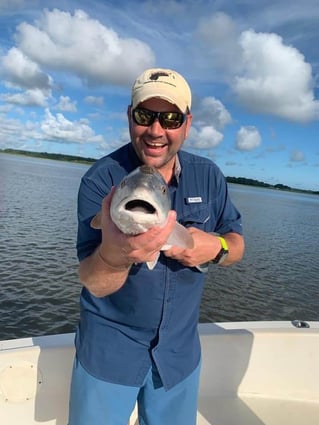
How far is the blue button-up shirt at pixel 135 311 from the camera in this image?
2.71 m

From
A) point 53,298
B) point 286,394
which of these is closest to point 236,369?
point 286,394

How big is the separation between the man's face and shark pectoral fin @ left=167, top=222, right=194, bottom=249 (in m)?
0.67

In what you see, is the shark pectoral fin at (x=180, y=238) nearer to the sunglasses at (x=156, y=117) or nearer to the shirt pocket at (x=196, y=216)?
the shirt pocket at (x=196, y=216)

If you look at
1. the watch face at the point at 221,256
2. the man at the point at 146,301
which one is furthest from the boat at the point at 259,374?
the watch face at the point at 221,256

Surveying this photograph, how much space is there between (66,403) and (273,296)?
12974mm

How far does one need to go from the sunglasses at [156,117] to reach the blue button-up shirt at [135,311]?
0.75 feet

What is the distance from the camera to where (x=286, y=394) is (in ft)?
16.4

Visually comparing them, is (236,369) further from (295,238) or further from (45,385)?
(295,238)

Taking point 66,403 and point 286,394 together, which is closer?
point 66,403

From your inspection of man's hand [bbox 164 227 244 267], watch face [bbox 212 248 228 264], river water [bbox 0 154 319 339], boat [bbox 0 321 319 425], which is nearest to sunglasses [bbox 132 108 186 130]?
man's hand [bbox 164 227 244 267]

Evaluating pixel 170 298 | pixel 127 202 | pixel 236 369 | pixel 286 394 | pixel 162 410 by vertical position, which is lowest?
pixel 286 394

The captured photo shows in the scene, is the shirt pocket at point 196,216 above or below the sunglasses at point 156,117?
below

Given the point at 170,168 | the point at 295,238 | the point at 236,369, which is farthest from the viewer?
the point at 295,238

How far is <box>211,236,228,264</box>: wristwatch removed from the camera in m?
2.97
